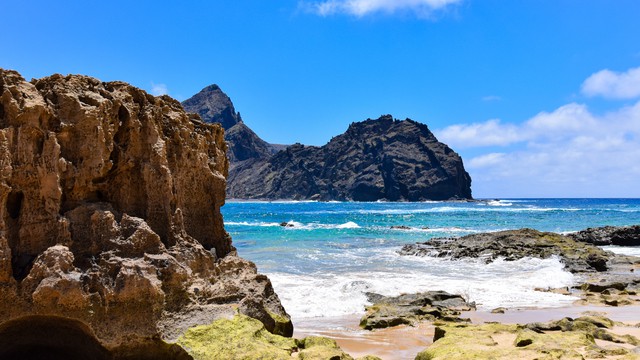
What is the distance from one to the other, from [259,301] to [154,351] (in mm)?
1627

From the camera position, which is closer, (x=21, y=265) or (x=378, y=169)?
(x=21, y=265)

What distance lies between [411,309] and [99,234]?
781cm

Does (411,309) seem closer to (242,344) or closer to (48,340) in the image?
(242,344)

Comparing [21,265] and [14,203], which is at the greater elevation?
[14,203]

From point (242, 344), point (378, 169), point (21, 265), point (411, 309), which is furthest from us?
point (378, 169)

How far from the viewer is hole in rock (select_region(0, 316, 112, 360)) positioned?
566 cm

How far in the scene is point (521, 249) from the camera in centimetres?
2544

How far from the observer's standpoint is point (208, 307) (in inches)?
254

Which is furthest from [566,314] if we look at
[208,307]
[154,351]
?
[154,351]

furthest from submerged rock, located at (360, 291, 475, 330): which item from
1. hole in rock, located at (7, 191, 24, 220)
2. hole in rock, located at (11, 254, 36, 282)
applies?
hole in rock, located at (7, 191, 24, 220)

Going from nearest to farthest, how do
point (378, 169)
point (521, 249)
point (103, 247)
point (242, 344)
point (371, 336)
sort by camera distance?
point (242, 344)
point (103, 247)
point (371, 336)
point (521, 249)
point (378, 169)

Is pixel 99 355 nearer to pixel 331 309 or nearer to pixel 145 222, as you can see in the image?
pixel 145 222

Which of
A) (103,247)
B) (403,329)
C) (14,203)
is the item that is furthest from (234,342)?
(403,329)

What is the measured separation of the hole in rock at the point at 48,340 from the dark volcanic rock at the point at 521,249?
19.2 meters
